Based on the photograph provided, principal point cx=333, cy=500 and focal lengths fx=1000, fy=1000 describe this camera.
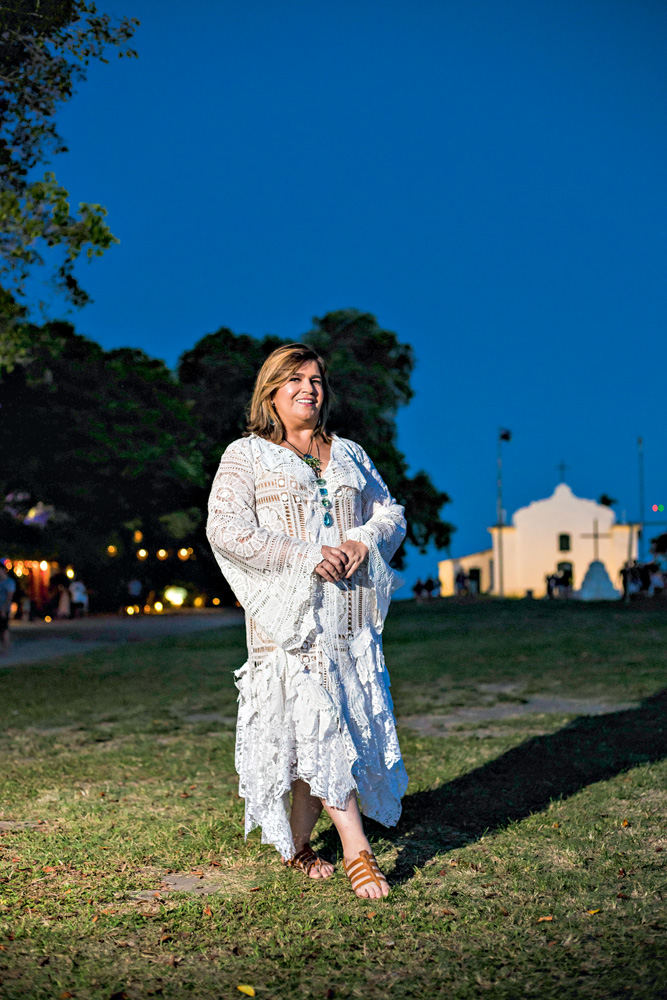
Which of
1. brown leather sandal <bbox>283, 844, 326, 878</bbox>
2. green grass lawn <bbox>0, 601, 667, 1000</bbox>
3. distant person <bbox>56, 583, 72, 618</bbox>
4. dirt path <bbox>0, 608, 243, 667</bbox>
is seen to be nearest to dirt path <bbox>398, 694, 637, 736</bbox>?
green grass lawn <bbox>0, 601, 667, 1000</bbox>

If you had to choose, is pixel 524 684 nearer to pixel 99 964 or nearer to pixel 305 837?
pixel 305 837

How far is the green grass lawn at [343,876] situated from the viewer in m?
3.12

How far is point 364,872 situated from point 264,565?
1247 millimetres

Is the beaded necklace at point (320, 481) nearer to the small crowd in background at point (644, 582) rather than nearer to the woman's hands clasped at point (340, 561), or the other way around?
the woman's hands clasped at point (340, 561)

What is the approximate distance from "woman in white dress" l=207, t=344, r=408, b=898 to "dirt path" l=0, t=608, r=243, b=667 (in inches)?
508

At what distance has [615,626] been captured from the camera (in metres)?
20.2

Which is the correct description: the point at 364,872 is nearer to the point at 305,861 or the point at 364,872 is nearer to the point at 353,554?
the point at 305,861

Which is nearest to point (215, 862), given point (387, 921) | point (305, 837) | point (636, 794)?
point (305, 837)

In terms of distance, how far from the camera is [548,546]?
67.4 metres

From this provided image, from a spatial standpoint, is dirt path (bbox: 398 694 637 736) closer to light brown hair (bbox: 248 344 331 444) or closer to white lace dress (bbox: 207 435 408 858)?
white lace dress (bbox: 207 435 408 858)

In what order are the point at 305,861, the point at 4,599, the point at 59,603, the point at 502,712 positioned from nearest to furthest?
the point at 305,861, the point at 502,712, the point at 4,599, the point at 59,603

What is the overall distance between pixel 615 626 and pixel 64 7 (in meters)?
15.6

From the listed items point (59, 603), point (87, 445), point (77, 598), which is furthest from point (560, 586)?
point (87, 445)

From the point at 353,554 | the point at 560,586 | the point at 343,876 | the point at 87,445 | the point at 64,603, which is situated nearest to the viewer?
the point at 353,554
